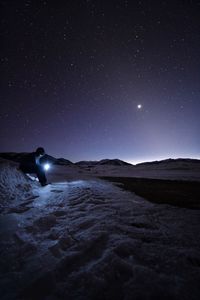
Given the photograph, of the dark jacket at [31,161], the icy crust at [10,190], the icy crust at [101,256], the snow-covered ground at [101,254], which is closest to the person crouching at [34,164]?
the dark jacket at [31,161]

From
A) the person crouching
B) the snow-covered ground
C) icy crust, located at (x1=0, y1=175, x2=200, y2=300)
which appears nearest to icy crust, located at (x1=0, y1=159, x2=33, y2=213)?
the snow-covered ground

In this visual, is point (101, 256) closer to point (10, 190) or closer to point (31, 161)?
point (10, 190)

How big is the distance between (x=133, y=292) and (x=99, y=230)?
5.05ft

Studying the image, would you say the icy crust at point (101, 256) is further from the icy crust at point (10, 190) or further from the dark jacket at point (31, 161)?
the dark jacket at point (31, 161)

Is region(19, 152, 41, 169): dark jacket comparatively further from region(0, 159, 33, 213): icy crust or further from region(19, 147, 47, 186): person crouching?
region(0, 159, 33, 213): icy crust

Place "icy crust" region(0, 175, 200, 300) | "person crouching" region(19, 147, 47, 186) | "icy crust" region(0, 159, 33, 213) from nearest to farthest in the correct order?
"icy crust" region(0, 175, 200, 300), "icy crust" region(0, 159, 33, 213), "person crouching" region(19, 147, 47, 186)

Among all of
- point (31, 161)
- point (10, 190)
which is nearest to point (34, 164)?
point (31, 161)

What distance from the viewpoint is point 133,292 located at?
1.63m

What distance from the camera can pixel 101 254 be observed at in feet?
7.68

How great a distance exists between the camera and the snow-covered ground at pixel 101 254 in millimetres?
1691

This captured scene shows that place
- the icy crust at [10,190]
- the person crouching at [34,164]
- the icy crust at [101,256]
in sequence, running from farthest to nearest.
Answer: the person crouching at [34,164] → the icy crust at [10,190] → the icy crust at [101,256]

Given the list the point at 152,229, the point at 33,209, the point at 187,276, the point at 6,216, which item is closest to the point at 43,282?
the point at 187,276

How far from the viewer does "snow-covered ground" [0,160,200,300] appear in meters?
1.69

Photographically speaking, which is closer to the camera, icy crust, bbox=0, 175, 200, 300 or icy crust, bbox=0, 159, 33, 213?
icy crust, bbox=0, 175, 200, 300
